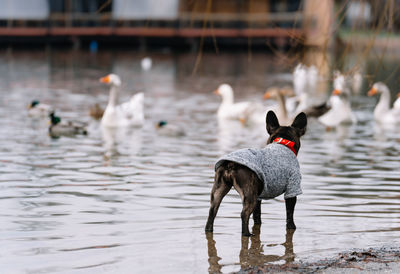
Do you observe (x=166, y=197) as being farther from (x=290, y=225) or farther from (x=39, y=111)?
(x=39, y=111)

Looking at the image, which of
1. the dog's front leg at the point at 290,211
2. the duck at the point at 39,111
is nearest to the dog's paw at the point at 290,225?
the dog's front leg at the point at 290,211

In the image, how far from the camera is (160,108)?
1752 cm

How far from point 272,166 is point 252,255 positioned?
683 mm

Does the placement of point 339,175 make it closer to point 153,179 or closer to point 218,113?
point 153,179

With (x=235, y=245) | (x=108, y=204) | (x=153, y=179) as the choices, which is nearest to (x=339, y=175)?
(x=153, y=179)

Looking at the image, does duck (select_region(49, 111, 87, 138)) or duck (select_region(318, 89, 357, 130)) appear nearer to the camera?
duck (select_region(49, 111, 87, 138))

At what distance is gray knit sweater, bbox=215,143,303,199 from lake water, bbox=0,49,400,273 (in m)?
0.43

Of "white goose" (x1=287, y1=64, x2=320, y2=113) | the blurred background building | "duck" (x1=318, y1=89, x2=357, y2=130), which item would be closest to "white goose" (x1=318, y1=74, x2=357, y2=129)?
"duck" (x1=318, y1=89, x2=357, y2=130)

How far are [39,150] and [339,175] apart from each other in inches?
172

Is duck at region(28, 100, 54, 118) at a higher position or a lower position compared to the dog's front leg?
lower

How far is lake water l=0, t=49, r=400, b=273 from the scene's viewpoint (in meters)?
5.71

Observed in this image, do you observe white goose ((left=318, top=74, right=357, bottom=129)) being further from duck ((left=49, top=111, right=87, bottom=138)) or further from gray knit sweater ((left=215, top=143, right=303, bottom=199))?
gray knit sweater ((left=215, top=143, right=303, bottom=199))

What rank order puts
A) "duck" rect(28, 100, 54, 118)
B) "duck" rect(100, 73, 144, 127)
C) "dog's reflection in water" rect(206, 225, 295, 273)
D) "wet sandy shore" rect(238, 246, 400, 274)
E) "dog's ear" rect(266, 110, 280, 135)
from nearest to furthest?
"wet sandy shore" rect(238, 246, 400, 274) → "dog's reflection in water" rect(206, 225, 295, 273) → "dog's ear" rect(266, 110, 280, 135) → "duck" rect(100, 73, 144, 127) → "duck" rect(28, 100, 54, 118)

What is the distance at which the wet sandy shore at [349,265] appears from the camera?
16.1 feet
